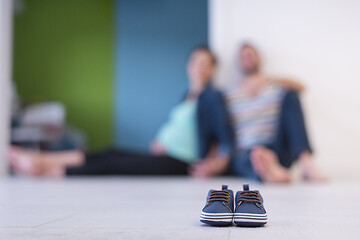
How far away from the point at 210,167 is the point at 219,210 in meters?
2.21

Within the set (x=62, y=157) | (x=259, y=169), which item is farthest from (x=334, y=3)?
(x=62, y=157)

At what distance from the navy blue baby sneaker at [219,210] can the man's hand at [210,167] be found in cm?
215

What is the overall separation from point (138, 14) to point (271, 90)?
3.53 meters

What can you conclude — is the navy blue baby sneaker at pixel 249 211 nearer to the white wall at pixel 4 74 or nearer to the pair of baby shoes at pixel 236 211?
the pair of baby shoes at pixel 236 211

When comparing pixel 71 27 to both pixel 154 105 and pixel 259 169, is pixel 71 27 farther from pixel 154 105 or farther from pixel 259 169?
pixel 259 169

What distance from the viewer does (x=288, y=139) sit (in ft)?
9.87

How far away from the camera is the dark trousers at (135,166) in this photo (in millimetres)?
3312

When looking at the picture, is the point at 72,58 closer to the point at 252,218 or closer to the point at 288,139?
the point at 288,139

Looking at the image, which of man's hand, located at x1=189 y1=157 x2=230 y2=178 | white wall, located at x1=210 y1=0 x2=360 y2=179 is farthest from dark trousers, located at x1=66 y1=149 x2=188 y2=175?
white wall, located at x1=210 y1=0 x2=360 y2=179

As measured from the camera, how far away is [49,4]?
6.53m

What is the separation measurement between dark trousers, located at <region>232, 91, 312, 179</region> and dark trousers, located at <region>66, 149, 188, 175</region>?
0.49 m

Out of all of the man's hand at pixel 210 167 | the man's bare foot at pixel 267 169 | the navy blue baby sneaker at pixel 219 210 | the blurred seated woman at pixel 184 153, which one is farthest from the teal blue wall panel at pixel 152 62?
the navy blue baby sneaker at pixel 219 210

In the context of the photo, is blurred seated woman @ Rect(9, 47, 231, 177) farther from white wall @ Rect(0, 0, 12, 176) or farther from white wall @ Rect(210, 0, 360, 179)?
white wall @ Rect(210, 0, 360, 179)

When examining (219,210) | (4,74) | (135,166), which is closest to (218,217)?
(219,210)
